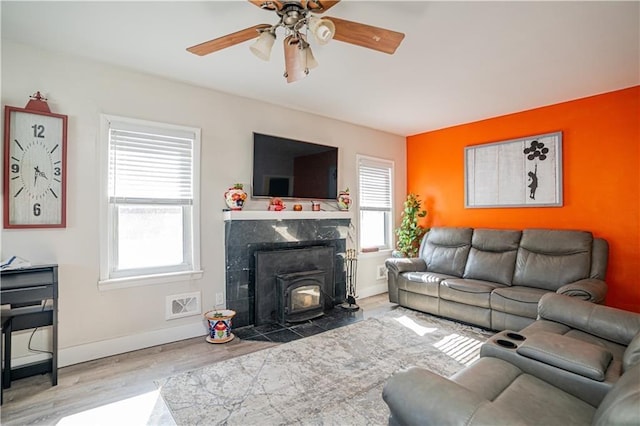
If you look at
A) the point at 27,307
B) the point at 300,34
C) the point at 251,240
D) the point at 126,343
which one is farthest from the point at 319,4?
the point at 126,343

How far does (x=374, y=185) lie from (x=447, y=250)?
1525 millimetres

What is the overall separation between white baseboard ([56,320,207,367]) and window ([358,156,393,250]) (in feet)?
8.90

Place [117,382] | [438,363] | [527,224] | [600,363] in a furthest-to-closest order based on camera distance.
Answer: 1. [527,224]
2. [438,363]
3. [117,382]
4. [600,363]

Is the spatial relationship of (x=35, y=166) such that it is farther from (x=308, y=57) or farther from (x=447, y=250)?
(x=447, y=250)

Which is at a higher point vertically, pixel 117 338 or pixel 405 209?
pixel 405 209

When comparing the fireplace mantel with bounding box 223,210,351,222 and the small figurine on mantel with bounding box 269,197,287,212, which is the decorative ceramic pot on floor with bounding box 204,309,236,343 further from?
the small figurine on mantel with bounding box 269,197,287,212

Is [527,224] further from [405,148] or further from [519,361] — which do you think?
[519,361]

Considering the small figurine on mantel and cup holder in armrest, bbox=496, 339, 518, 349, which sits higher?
the small figurine on mantel

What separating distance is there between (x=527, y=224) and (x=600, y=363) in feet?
10.1

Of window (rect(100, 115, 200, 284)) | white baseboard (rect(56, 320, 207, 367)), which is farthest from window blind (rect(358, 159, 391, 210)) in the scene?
white baseboard (rect(56, 320, 207, 367))

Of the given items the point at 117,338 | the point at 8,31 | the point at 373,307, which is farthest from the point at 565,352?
the point at 8,31

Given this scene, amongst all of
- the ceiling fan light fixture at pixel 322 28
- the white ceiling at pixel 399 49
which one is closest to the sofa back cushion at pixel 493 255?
the white ceiling at pixel 399 49

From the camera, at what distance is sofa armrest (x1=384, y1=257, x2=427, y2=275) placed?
4316 mm

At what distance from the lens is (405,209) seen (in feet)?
16.8
